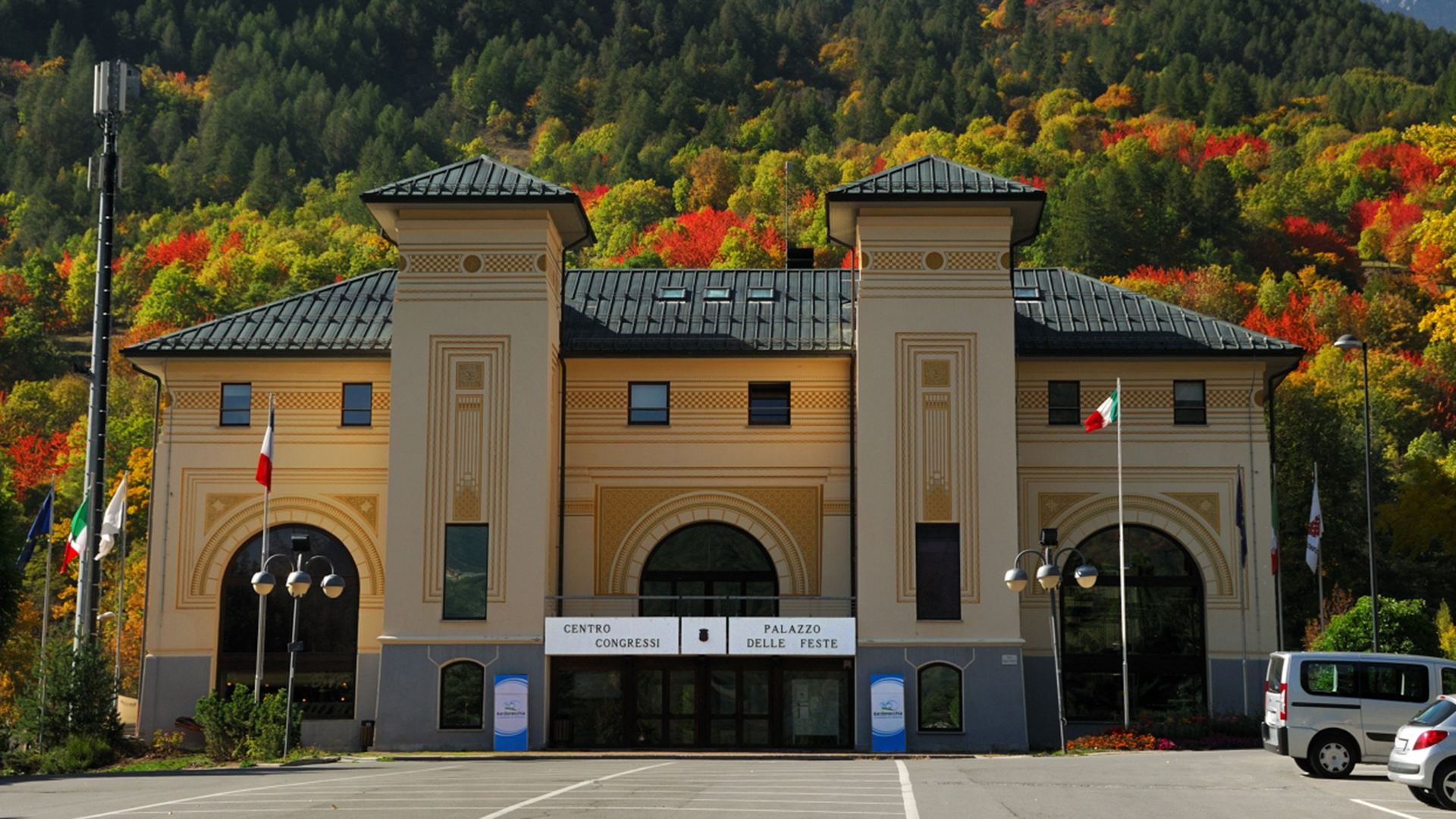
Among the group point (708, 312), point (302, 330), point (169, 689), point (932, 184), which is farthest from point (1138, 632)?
point (169, 689)

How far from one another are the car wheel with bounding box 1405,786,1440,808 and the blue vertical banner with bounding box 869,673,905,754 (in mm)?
14384

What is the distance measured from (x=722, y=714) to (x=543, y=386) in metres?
8.80

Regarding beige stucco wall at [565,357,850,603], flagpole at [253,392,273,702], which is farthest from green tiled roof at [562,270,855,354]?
flagpole at [253,392,273,702]

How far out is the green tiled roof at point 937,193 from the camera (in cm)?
3519

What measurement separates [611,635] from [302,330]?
11507 millimetres

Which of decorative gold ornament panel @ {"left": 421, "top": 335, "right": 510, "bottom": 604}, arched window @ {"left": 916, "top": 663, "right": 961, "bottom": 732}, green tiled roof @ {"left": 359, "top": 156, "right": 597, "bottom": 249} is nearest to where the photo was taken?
arched window @ {"left": 916, "top": 663, "right": 961, "bottom": 732}

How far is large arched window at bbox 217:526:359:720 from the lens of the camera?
3638 centimetres

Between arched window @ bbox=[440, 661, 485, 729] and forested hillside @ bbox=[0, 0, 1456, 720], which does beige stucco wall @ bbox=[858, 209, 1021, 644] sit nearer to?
arched window @ bbox=[440, 661, 485, 729]

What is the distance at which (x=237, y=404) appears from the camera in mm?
37781

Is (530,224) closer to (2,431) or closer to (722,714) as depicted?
(722,714)

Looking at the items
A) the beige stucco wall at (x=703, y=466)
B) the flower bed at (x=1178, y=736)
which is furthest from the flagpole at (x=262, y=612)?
the flower bed at (x=1178, y=736)

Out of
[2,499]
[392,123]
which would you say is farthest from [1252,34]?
[2,499]

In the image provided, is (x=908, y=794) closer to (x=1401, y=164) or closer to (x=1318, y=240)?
(x=1318, y=240)

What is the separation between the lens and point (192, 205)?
133m
